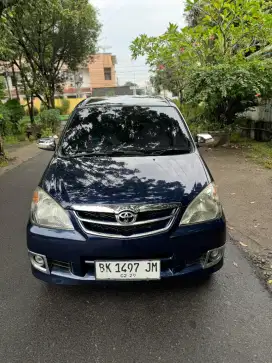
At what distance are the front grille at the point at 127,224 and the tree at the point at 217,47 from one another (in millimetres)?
5867

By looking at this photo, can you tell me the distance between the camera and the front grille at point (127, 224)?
1992mm

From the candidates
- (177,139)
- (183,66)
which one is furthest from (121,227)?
(183,66)

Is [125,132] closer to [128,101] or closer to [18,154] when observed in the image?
[128,101]

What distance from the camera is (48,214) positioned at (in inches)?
85.4

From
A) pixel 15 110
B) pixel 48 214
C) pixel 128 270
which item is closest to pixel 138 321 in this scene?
pixel 128 270

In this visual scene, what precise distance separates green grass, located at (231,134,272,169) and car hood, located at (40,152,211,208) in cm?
447

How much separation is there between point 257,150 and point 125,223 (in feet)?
22.9

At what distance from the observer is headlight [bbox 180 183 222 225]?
210 centimetres

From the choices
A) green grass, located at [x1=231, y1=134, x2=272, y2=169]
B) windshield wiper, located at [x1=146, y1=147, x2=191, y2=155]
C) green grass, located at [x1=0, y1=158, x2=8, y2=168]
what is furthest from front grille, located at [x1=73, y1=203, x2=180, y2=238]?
green grass, located at [x1=0, y1=158, x2=8, y2=168]

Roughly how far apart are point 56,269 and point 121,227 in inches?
25.0

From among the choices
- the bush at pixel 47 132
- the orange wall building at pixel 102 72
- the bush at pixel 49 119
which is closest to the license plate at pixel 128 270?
the bush at pixel 47 132

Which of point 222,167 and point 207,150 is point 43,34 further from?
point 222,167

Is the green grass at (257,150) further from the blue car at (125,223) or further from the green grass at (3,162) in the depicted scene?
the green grass at (3,162)

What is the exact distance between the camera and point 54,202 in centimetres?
217
